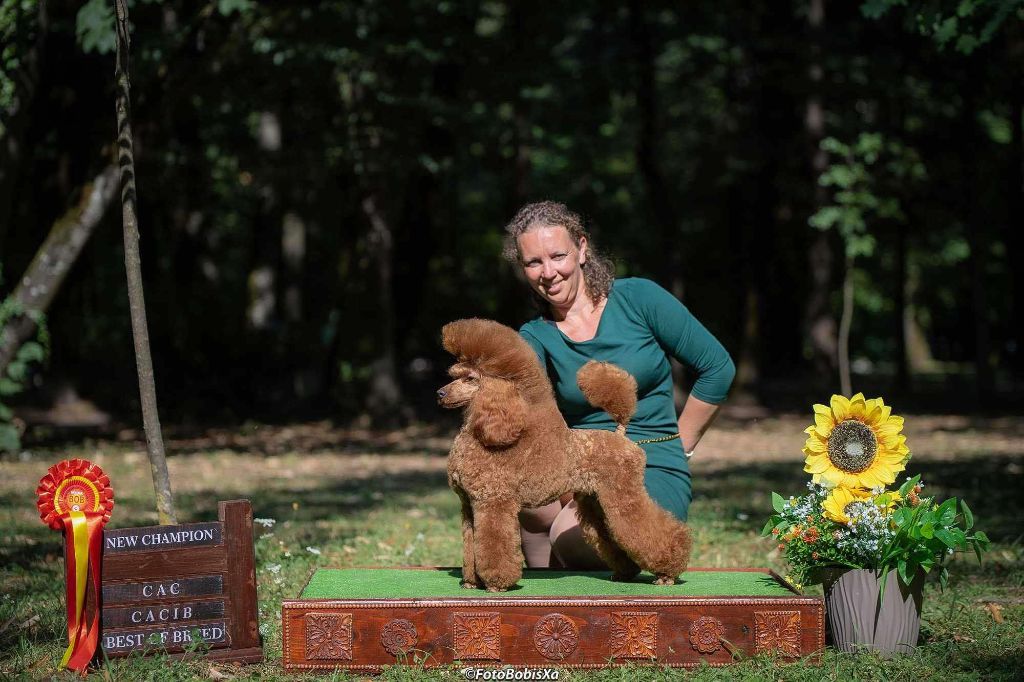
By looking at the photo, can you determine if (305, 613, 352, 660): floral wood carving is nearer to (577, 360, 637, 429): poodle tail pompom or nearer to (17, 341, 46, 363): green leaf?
(577, 360, 637, 429): poodle tail pompom

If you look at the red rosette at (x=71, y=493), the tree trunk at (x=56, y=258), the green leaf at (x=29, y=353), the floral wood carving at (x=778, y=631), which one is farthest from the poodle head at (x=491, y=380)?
the green leaf at (x=29, y=353)

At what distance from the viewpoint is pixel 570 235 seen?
4.90 metres

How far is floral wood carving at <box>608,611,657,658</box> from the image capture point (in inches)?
167

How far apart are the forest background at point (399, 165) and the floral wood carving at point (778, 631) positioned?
725 centimetres

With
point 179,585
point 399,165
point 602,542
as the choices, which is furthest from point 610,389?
point 399,165

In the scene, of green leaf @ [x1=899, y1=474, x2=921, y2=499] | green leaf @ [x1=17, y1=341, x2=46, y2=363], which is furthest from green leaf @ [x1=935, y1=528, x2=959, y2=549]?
green leaf @ [x1=17, y1=341, x2=46, y2=363]

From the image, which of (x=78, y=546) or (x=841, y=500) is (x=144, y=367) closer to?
(x=78, y=546)

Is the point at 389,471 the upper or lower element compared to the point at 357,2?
lower

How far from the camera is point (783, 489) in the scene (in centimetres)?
1011

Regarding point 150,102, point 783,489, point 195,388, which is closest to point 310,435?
point 195,388

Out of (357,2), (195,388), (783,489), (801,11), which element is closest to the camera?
(783,489)

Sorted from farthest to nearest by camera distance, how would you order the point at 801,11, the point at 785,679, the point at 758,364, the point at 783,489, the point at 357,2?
the point at 801,11 → the point at 758,364 → the point at 357,2 → the point at 783,489 → the point at 785,679

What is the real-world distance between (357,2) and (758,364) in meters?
9.94

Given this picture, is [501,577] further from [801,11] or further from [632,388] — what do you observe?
[801,11]
